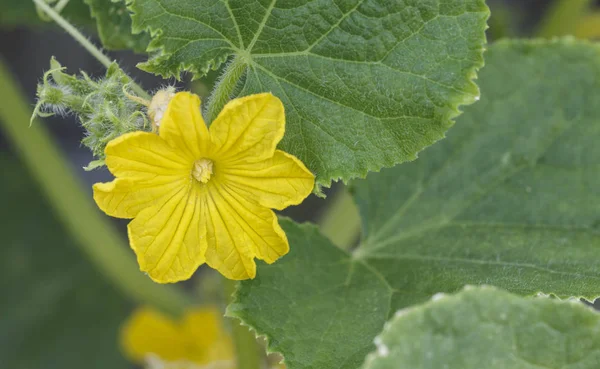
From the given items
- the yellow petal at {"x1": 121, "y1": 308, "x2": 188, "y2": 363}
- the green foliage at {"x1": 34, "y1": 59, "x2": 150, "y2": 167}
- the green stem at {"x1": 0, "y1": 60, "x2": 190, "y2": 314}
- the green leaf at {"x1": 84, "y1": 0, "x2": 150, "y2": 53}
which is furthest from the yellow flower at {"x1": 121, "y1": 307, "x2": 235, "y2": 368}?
the green foliage at {"x1": 34, "y1": 59, "x2": 150, "y2": 167}

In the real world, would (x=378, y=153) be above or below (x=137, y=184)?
below

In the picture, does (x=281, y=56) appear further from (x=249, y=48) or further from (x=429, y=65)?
(x=429, y=65)

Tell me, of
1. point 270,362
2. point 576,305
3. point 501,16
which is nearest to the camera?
point 576,305

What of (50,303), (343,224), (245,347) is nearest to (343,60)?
(245,347)

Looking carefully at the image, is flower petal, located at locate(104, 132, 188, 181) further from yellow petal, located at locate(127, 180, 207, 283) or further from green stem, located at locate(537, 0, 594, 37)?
green stem, located at locate(537, 0, 594, 37)

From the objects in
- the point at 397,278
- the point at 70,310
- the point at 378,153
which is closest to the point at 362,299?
the point at 397,278

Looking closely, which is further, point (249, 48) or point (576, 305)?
point (249, 48)

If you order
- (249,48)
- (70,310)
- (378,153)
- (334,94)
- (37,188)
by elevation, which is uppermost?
(249,48)

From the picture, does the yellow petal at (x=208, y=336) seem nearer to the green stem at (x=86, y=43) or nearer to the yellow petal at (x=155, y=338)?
the yellow petal at (x=155, y=338)
